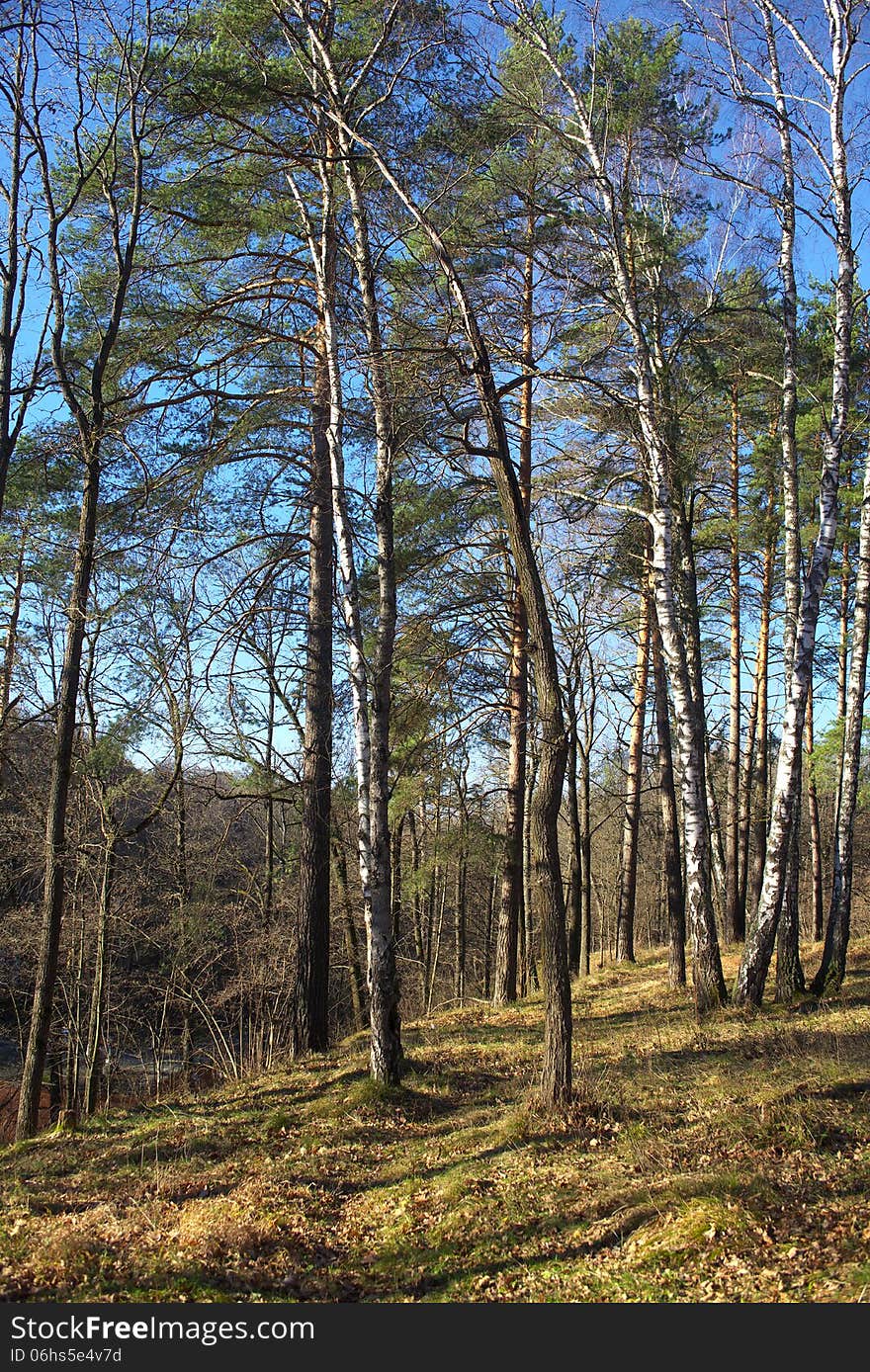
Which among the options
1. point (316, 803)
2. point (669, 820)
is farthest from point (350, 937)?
point (316, 803)

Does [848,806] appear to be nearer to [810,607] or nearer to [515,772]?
[810,607]

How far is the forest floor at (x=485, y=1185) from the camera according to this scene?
430cm

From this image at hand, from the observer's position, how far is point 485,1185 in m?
5.46

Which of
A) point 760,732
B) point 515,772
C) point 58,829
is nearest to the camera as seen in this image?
point 58,829

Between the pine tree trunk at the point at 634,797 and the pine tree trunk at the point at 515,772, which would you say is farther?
the pine tree trunk at the point at 634,797

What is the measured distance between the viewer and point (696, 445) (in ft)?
40.9

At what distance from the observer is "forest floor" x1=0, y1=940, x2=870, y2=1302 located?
430 centimetres

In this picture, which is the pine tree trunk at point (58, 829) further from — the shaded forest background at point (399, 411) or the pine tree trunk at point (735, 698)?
the pine tree trunk at point (735, 698)

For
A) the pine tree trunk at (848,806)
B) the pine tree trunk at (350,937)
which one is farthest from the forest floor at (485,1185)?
the pine tree trunk at (350,937)

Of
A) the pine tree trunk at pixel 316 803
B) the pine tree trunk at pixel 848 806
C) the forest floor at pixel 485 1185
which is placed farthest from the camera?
the pine tree trunk at pixel 316 803

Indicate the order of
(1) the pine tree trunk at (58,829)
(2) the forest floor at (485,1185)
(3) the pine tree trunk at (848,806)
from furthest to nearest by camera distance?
(3) the pine tree trunk at (848,806) → (1) the pine tree trunk at (58,829) → (2) the forest floor at (485,1185)

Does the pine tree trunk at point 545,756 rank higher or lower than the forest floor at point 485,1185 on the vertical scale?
higher

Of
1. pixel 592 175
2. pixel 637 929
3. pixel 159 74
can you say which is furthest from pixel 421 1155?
pixel 637 929

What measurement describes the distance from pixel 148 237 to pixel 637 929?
41660mm
